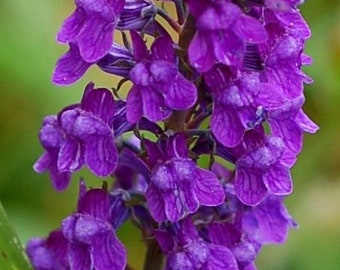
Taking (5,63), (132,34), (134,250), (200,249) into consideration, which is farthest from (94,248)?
(5,63)

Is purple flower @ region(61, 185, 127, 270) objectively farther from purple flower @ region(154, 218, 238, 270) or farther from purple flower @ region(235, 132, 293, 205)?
purple flower @ region(235, 132, 293, 205)

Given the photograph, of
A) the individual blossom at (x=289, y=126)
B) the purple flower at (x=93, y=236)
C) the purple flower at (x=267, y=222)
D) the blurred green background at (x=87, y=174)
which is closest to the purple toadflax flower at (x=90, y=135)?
the purple flower at (x=93, y=236)

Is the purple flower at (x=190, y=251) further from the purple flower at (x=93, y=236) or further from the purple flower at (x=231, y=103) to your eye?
the purple flower at (x=231, y=103)

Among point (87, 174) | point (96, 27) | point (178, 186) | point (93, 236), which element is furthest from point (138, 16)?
point (87, 174)

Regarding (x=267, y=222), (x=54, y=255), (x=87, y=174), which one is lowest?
(x=87, y=174)

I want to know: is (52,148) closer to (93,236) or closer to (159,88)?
(93,236)

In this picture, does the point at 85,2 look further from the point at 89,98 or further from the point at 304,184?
the point at 304,184
